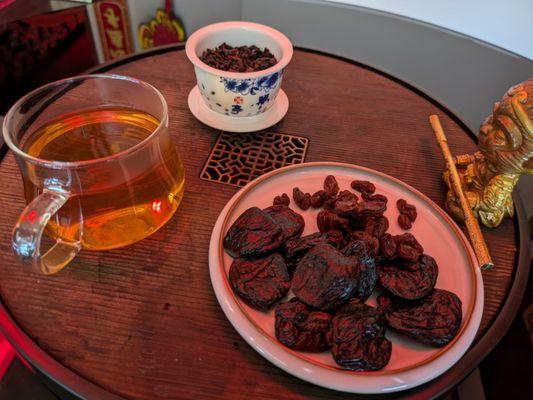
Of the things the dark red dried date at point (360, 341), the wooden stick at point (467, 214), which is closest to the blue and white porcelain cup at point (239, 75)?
the wooden stick at point (467, 214)

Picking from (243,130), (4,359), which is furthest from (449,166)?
(4,359)

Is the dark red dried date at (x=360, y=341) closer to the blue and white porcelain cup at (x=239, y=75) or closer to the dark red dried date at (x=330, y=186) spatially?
the dark red dried date at (x=330, y=186)

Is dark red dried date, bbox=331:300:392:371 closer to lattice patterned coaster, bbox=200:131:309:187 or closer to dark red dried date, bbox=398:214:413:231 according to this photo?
dark red dried date, bbox=398:214:413:231

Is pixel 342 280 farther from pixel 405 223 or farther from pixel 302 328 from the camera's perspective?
pixel 405 223

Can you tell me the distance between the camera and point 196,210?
617 millimetres

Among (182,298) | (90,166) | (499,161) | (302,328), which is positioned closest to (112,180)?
(90,166)

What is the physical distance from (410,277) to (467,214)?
0.16 m

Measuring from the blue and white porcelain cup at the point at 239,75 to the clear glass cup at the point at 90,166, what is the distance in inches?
5.6

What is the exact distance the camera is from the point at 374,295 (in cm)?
52

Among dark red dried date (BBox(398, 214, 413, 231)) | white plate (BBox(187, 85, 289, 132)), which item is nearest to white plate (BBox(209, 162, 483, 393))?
dark red dried date (BBox(398, 214, 413, 231))

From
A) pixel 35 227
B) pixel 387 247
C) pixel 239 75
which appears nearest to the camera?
pixel 35 227

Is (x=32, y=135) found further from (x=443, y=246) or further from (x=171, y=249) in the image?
(x=443, y=246)

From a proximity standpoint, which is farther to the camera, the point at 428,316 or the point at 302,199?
the point at 302,199

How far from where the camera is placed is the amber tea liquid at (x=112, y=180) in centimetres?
50
